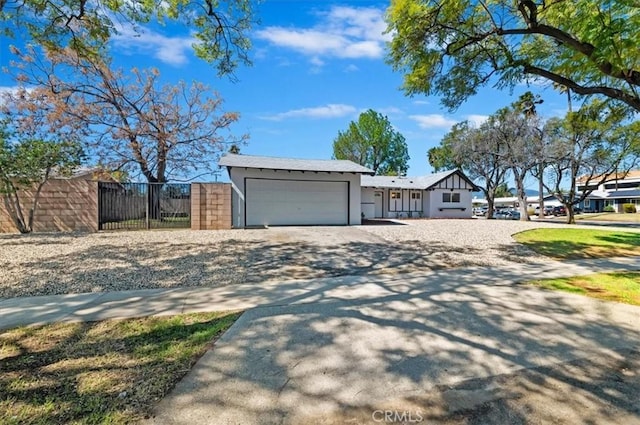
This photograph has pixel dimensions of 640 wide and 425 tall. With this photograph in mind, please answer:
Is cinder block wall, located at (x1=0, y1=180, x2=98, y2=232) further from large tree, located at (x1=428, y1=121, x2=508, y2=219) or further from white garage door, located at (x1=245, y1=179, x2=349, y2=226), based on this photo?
large tree, located at (x1=428, y1=121, x2=508, y2=219)

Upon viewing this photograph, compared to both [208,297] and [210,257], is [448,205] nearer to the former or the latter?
[210,257]

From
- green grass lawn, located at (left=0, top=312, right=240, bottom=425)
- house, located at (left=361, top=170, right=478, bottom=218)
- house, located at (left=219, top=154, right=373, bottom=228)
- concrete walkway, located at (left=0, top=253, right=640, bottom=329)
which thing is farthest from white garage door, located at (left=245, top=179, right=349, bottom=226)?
green grass lawn, located at (left=0, top=312, right=240, bottom=425)

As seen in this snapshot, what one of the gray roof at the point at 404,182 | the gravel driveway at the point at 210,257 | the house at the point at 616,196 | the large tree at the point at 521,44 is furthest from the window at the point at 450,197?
the house at the point at 616,196

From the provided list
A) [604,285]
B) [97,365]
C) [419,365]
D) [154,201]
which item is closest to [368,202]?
[154,201]

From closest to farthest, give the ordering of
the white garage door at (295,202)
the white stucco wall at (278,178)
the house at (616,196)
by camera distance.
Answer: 1. the white stucco wall at (278,178)
2. the white garage door at (295,202)
3. the house at (616,196)

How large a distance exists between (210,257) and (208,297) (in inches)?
127

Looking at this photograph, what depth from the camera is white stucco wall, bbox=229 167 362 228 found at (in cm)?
1495

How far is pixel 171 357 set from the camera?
3043 mm

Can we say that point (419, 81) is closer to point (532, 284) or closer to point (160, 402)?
point (532, 284)

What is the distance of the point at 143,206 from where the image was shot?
1304 cm

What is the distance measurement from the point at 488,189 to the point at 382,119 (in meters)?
17.3

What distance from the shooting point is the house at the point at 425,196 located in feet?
87.1

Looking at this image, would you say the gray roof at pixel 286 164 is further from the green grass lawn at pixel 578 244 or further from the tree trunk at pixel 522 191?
the tree trunk at pixel 522 191

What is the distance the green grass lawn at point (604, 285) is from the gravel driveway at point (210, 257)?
1.85 m
